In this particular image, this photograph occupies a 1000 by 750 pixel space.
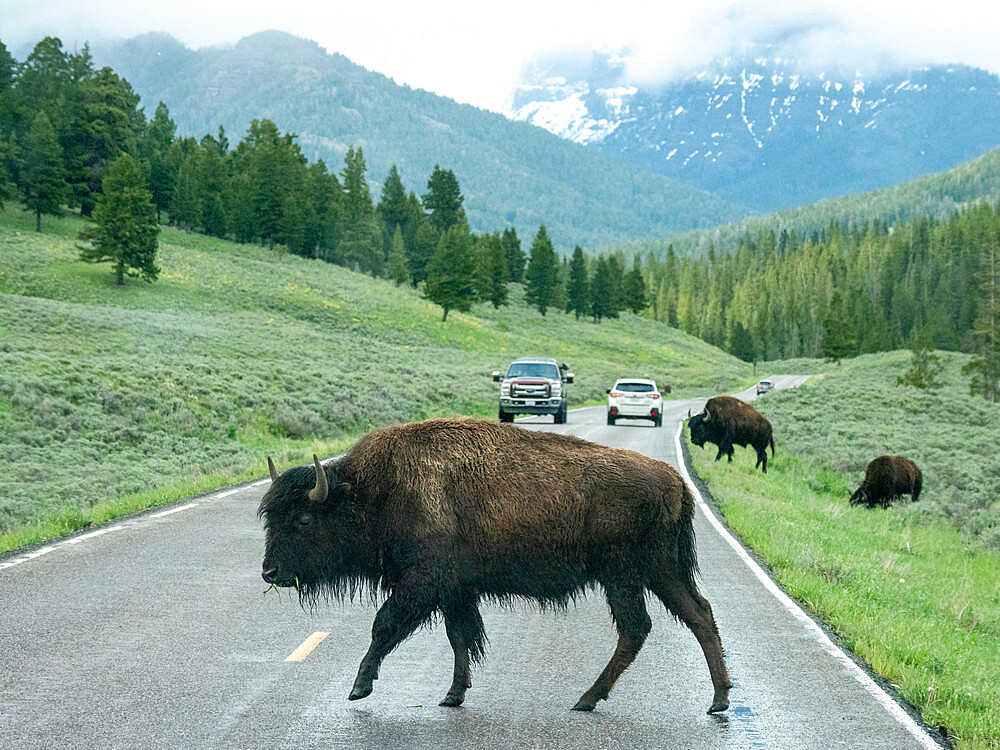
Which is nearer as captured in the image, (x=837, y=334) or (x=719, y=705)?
(x=719, y=705)

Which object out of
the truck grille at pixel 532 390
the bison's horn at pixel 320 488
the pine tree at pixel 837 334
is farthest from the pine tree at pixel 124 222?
the pine tree at pixel 837 334

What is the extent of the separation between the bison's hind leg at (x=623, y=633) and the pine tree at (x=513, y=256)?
121m

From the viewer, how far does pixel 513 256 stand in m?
127

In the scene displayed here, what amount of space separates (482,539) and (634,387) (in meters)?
31.0

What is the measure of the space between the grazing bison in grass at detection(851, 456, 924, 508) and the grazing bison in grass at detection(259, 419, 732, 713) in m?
15.3

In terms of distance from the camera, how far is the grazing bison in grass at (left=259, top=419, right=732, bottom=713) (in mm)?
5391

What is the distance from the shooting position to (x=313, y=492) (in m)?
5.37

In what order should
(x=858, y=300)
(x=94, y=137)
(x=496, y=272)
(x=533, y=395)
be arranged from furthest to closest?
(x=858, y=300)
(x=496, y=272)
(x=94, y=137)
(x=533, y=395)

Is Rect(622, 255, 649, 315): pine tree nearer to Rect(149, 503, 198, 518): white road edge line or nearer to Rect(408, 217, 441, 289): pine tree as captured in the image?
Rect(408, 217, 441, 289): pine tree

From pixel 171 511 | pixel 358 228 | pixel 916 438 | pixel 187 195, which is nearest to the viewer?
pixel 171 511

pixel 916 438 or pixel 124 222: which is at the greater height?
pixel 124 222

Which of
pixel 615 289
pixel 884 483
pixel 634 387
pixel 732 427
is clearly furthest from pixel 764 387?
pixel 884 483

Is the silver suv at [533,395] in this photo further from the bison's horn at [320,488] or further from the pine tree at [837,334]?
the pine tree at [837,334]

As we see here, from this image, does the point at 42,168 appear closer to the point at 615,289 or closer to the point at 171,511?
the point at 615,289
